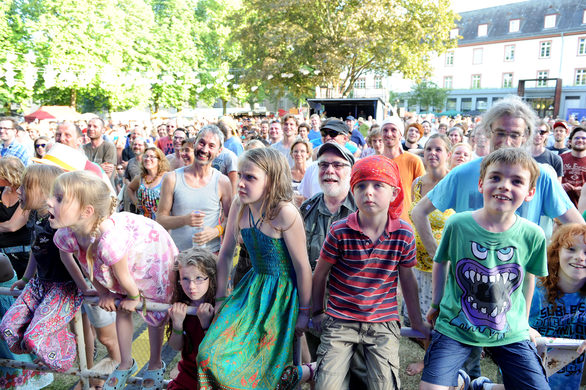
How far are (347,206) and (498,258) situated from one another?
103cm

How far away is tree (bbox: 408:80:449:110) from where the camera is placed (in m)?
53.1

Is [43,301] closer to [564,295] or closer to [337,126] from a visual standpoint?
[337,126]

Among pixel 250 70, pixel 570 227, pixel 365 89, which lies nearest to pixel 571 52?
pixel 365 89

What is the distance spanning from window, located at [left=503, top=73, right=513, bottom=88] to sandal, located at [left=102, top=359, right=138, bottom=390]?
Result: 5933 centimetres

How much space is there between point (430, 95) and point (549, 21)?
16907 millimetres

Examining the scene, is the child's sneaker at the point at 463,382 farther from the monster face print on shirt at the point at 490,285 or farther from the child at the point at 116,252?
the child at the point at 116,252

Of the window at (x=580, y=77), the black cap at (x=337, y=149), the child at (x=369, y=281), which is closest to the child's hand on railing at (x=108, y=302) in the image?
the child at (x=369, y=281)

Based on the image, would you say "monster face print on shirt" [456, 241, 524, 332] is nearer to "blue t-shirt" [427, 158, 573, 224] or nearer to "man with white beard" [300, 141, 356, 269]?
"blue t-shirt" [427, 158, 573, 224]

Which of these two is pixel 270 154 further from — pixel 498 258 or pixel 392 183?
pixel 498 258

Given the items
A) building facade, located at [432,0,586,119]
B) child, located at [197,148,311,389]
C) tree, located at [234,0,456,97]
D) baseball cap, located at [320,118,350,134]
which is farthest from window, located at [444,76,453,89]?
child, located at [197,148,311,389]

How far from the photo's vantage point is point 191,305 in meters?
2.38

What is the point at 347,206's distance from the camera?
275cm

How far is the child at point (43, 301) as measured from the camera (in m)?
2.52

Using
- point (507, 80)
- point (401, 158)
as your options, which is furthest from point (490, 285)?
point (507, 80)
